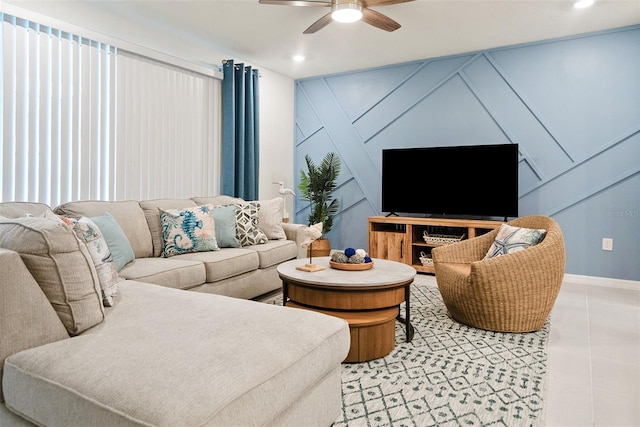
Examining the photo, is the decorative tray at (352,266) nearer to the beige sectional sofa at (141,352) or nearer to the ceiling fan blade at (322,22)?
the beige sectional sofa at (141,352)

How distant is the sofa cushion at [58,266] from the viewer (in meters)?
1.45

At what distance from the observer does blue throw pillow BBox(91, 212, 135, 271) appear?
2.62m

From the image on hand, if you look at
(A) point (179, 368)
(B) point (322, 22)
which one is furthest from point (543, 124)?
(A) point (179, 368)

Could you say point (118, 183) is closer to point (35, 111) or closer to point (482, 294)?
point (35, 111)

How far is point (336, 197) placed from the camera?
19.1 feet

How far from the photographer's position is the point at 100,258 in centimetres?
192

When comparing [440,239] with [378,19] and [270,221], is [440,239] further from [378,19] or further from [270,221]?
[378,19]

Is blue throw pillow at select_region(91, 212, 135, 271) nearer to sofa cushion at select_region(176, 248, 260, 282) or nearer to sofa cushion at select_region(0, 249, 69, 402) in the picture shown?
sofa cushion at select_region(176, 248, 260, 282)

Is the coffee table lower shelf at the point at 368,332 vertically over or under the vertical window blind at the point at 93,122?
under

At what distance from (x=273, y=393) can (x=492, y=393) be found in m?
1.25

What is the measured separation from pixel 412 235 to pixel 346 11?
8.56 feet

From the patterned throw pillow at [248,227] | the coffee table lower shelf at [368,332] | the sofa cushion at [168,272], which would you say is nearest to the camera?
the coffee table lower shelf at [368,332]

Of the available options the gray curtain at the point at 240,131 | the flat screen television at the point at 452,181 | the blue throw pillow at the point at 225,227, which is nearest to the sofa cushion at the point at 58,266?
the blue throw pillow at the point at 225,227

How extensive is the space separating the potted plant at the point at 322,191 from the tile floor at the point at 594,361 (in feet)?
9.22
